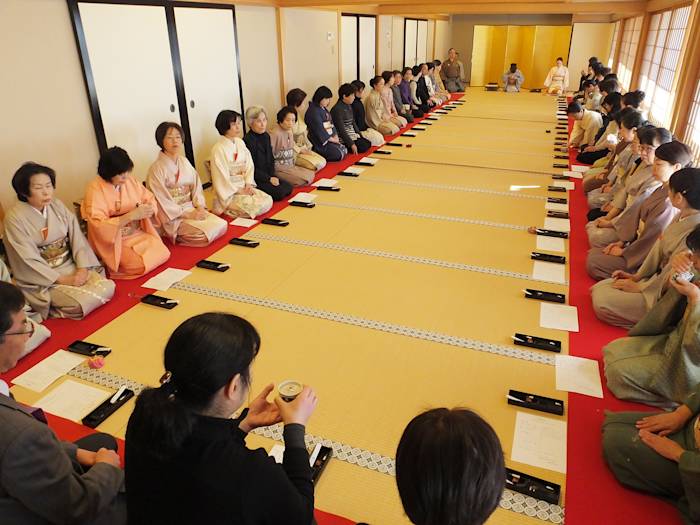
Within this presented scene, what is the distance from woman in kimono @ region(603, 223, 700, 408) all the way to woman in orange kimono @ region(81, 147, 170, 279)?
135 inches

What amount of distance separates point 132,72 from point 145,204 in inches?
73.2

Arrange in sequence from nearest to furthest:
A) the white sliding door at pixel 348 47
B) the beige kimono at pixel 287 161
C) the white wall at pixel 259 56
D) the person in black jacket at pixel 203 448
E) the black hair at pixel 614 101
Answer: the person in black jacket at pixel 203 448
the beige kimono at pixel 287 161
the black hair at pixel 614 101
the white wall at pixel 259 56
the white sliding door at pixel 348 47

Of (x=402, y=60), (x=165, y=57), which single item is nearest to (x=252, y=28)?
(x=165, y=57)

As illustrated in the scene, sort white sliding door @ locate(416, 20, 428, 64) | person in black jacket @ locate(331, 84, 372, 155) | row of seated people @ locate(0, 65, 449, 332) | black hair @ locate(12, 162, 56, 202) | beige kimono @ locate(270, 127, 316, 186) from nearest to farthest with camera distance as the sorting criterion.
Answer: black hair @ locate(12, 162, 56, 202) → row of seated people @ locate(0, 65, 449, 332) → beige kimono @ locate(270, 127, 316, 186) → person in black jacket @ locate(331, 84, 372, 155) → white sliding door @ locate(416, 20, 428, 64)

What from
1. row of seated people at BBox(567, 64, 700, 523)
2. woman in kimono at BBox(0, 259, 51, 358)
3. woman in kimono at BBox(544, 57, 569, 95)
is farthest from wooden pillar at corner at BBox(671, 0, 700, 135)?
woman in kimono at BBox(544, 57, 569, 95)

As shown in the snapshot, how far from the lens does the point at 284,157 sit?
21.5ft

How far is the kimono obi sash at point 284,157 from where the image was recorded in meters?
6.52

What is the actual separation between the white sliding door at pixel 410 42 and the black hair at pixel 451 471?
1583 centimetres

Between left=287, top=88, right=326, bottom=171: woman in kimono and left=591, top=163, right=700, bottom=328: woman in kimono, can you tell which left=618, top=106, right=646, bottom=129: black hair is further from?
left=287, top=88, right=326, bottom=171: woman in kimono

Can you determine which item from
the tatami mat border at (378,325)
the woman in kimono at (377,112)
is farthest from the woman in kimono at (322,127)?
the tatami mat border at (378,325)

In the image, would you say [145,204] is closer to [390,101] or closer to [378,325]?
[378,325]

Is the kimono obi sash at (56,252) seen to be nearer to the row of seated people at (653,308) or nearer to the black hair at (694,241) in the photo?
the row of seated people at (653,308)

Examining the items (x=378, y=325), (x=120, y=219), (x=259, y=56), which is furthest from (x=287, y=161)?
(x=378, y=325)

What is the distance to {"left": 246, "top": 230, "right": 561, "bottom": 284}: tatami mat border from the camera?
4.11 meters
